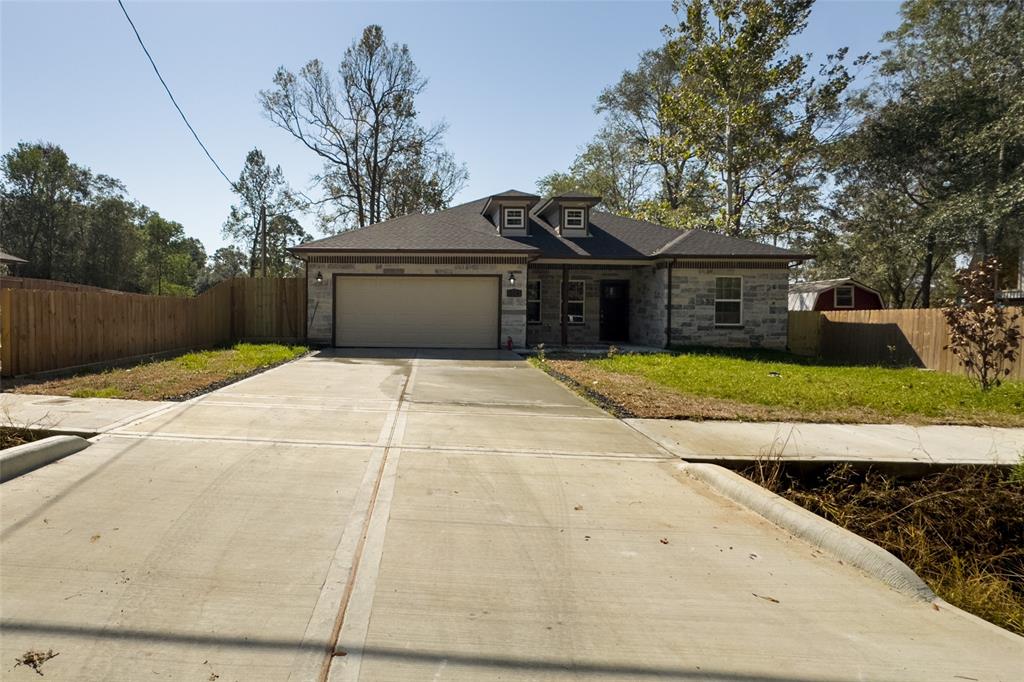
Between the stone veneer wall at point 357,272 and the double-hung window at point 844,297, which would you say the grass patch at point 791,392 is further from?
the double-hung window at point 844,297

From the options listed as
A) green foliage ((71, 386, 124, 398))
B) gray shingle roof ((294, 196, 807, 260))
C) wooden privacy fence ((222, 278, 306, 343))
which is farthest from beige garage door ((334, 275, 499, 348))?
green foliage ((71, 386, 124, 398))

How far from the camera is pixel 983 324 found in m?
10.5

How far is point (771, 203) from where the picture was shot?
28.5 m

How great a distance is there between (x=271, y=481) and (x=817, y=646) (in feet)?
13.3

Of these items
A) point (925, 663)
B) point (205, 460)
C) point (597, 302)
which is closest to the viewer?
point (925, 663)

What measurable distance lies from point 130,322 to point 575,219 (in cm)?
1382

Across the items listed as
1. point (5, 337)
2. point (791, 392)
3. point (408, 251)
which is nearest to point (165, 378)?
point (5, 337)

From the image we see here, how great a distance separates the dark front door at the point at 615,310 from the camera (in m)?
21.3

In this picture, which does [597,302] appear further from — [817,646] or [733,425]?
[817,646]

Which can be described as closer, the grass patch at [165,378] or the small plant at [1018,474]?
the small plant at [1018,474]

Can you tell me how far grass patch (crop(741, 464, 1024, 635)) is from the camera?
4.77 m

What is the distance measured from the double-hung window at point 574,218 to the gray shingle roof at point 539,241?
1.69 ft

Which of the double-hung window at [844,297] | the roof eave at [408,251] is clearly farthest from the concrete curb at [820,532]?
the double-hung window at [844,297]

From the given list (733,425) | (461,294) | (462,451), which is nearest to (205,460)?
(462,451)
